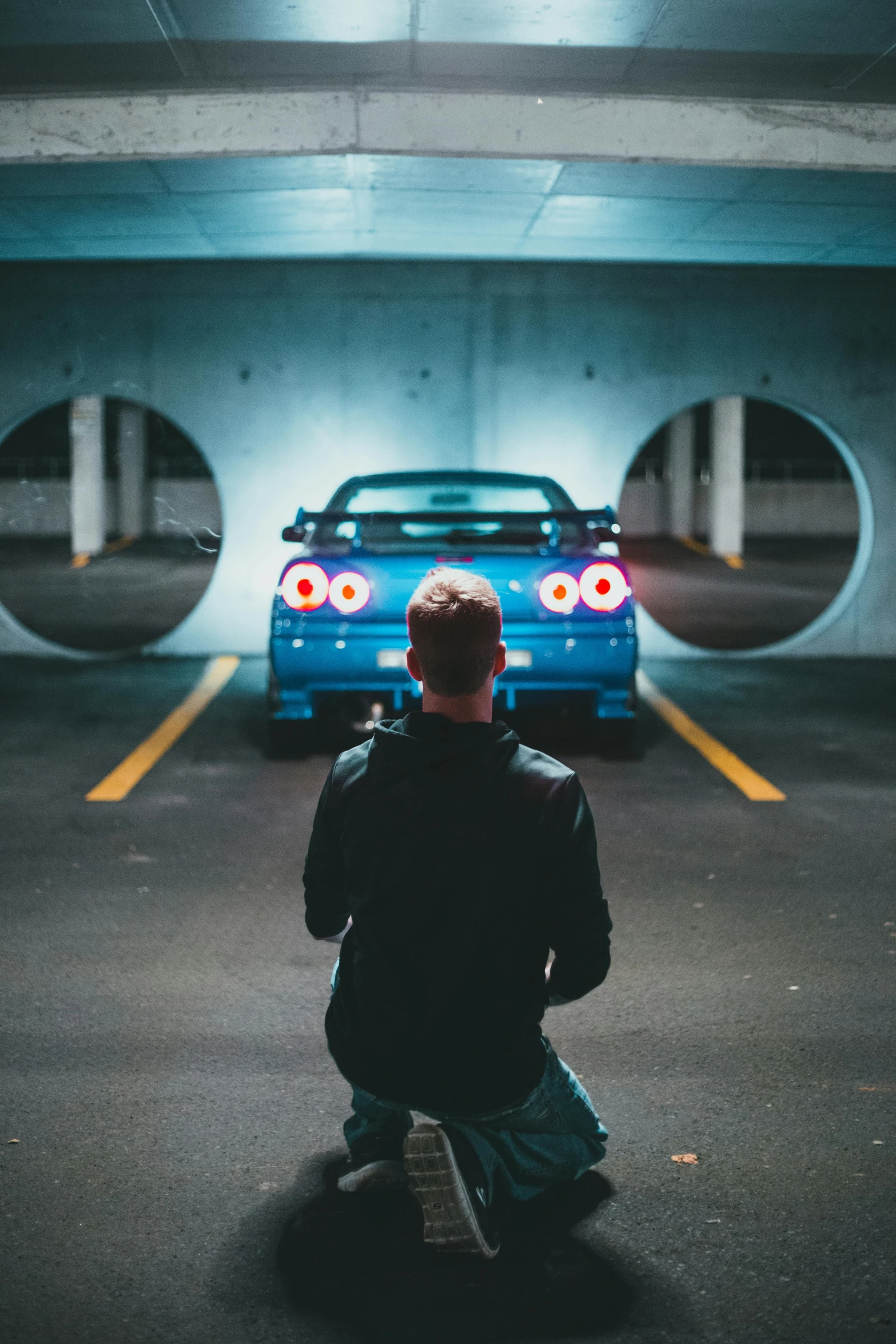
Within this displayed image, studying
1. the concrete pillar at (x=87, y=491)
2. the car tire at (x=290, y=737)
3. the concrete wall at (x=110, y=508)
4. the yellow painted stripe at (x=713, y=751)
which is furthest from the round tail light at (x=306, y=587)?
the concrete wall at (x=110, y=508)

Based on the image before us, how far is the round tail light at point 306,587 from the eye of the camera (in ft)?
20.0

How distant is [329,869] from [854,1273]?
3.92 ft

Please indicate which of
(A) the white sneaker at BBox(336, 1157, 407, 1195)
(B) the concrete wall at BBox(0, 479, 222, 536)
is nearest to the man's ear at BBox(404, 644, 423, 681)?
(A) the white sneaker at BBox(336, 1157, 407, 1195)

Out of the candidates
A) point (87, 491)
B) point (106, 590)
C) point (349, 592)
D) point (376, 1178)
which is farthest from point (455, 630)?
point (87, 491)

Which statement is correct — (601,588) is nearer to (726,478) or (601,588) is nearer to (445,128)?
(445,128)

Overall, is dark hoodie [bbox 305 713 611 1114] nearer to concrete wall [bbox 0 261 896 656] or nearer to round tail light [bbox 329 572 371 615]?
round tail light [bbox 329 572 371 615]

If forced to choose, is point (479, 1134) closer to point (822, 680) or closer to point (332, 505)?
point (332, 505)

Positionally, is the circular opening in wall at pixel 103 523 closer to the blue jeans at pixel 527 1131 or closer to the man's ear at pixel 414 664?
the blue jeans at pixel 527 1131

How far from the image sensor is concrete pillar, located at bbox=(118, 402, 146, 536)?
31000mm

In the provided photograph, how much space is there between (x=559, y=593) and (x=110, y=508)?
2691 centimetres

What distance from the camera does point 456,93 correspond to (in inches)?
248

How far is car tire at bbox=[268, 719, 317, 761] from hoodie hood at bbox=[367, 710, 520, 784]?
440cm

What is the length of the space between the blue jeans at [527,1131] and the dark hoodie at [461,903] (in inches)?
2.9

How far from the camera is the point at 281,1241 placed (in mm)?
2361
